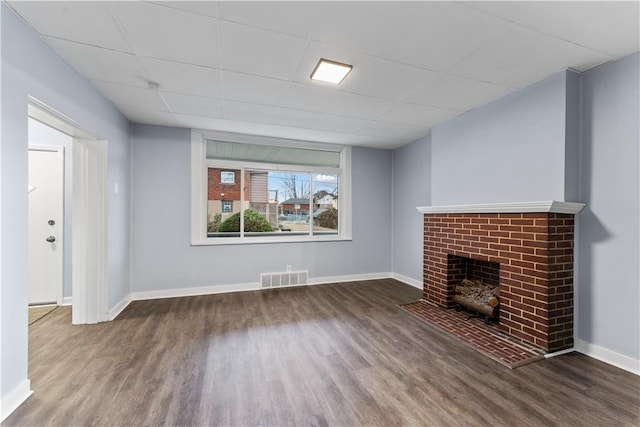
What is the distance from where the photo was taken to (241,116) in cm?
352

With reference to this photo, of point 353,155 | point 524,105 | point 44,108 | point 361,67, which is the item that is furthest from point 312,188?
point 44,108

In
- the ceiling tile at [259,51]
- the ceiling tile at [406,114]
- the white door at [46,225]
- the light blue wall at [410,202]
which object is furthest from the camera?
the light blue wall at [410,202]

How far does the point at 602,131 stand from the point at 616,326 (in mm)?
1683

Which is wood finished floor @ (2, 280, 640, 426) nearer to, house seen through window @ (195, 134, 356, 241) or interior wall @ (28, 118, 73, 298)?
interior wall @ (28, 118, 73, 298)

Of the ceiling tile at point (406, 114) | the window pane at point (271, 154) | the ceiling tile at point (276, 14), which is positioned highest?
the ceiling tile at point (276, 14)

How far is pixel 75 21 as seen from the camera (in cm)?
181

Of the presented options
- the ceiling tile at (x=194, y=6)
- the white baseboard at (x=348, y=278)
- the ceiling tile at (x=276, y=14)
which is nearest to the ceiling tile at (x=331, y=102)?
the ceiling tile at (x=276, y=14)

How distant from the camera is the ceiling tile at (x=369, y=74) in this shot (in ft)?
7.16

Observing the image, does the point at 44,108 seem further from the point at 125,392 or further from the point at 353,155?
the point at 353,155

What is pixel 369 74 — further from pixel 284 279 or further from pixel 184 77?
pixel 284 279

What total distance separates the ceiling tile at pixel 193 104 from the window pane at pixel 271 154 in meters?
0.90

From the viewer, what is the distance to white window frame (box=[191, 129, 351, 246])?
13.6ft

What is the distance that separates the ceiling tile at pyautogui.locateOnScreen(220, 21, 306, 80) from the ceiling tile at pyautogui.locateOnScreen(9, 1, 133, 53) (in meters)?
0.74

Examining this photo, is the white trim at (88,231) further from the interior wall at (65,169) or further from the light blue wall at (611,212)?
the light blue wall at (611,212)
